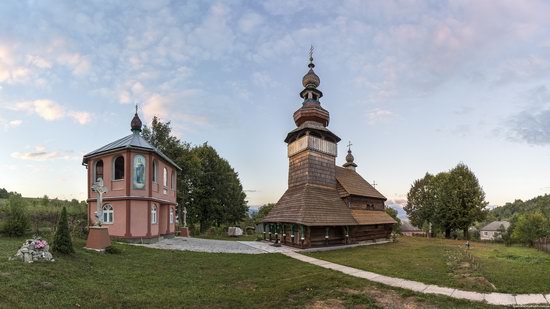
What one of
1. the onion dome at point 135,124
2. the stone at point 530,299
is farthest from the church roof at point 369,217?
the onion dome at point 135,124

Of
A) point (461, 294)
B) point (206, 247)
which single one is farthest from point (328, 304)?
point (206, 247)

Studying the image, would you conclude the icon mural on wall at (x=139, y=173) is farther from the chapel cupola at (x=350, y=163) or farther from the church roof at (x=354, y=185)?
the chapel cupola at (x=350, y=163)

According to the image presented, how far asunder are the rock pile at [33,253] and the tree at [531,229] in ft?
133

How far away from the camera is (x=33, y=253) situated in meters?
10.8

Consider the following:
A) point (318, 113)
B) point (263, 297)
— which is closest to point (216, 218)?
point (318, 113)

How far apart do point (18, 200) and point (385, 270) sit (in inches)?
837

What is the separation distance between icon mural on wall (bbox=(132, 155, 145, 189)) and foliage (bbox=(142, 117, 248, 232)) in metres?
16.9

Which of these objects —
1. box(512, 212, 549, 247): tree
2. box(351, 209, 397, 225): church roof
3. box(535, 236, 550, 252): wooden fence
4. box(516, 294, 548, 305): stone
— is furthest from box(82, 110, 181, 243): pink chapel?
box(512, 212, 549, 247): tree

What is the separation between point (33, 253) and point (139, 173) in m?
12.0

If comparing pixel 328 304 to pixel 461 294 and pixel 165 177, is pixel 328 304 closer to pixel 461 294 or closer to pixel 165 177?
pixel 461 294

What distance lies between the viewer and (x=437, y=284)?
1126cm

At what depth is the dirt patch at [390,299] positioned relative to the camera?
8859mm

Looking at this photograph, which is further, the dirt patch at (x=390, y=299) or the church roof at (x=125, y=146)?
the church roof at (x=125, y=146)

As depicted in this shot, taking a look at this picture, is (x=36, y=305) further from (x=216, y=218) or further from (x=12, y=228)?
(x=216, y=218)
